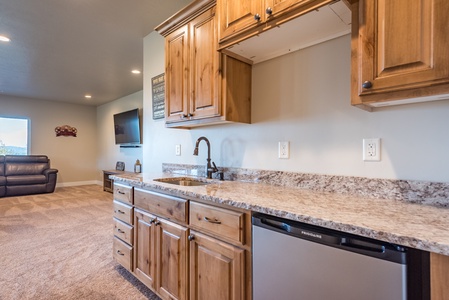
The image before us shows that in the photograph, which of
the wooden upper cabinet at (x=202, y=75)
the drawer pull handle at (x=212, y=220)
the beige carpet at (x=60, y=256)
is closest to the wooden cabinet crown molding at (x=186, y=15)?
the wooden upper cabinet at (x=202, y=75)

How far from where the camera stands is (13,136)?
6473 millimetres

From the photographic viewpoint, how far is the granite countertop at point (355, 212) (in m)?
0.74

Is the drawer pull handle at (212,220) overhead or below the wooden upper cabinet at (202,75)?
below

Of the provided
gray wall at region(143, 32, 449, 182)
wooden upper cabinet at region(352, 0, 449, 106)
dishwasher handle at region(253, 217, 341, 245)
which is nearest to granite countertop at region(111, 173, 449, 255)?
dishwasher handle at region(253, 217, 341, 245)

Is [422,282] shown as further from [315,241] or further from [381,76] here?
[381,76]

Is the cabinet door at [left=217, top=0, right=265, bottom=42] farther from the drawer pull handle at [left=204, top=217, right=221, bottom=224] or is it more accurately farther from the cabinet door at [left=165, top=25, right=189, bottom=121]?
the drawer pull handle at [left=204, top=217, right=221, bottom=224]

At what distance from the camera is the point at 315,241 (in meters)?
0.92

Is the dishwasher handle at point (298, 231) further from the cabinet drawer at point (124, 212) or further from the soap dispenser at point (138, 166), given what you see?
the soap dispenser at point (138, 166)

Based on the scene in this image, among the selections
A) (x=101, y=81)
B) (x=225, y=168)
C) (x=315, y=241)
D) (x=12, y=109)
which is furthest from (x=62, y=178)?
(x=315, y=241)

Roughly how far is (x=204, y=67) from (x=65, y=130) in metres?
7.04

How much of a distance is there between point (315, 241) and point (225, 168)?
1.24m

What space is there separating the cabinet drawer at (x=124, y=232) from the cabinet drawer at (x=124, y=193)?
0.70 feet

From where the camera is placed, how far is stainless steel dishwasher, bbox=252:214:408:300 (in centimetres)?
77

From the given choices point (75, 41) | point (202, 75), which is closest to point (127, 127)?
point (75, 41)
